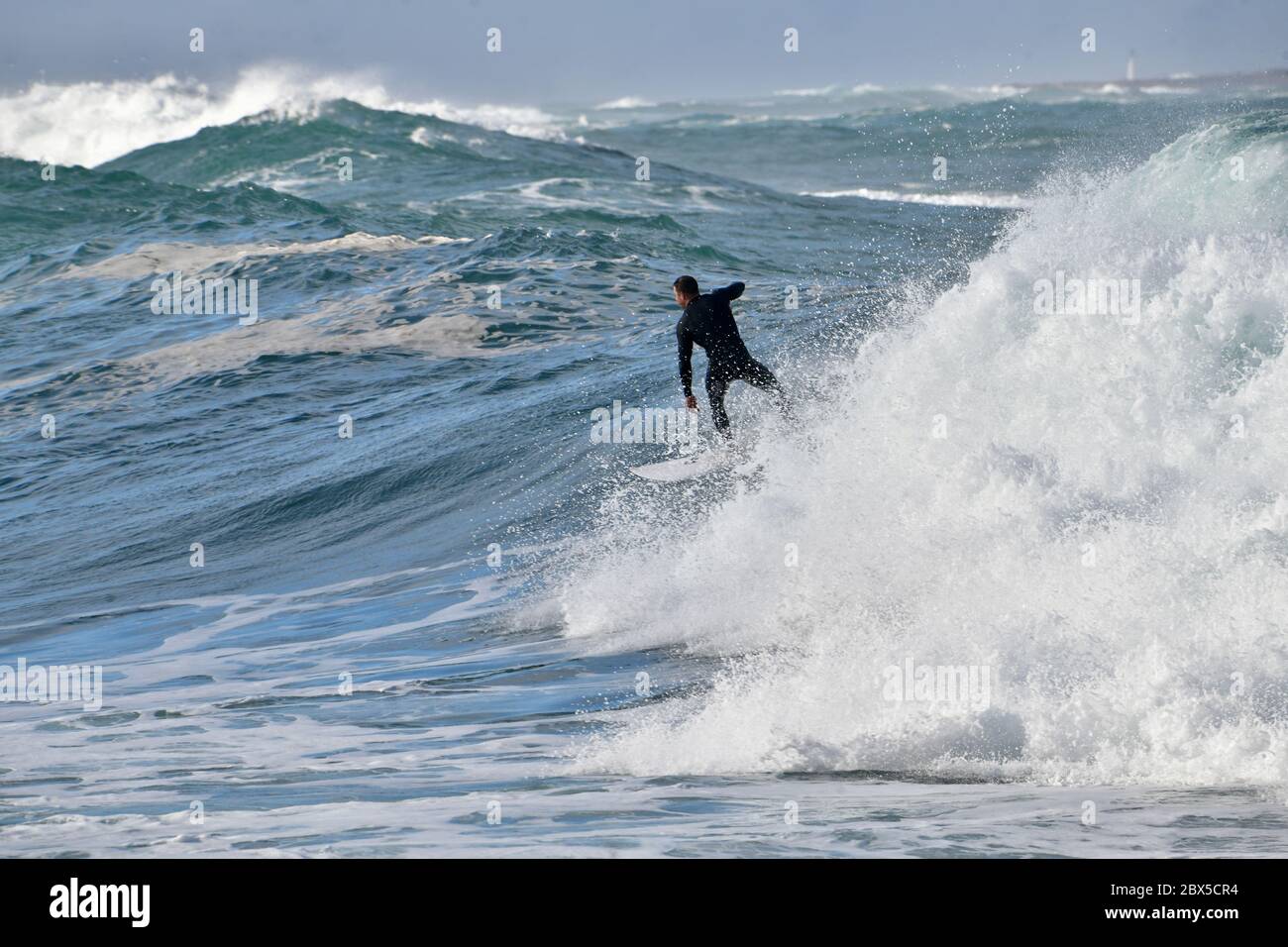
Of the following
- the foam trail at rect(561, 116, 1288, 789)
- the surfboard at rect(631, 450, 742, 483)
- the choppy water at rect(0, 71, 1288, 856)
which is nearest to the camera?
the choppy water at rect(0, 71, 1288, 856)

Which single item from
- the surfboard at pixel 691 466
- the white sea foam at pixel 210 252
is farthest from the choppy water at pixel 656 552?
the white sea foam at pixel 210 252

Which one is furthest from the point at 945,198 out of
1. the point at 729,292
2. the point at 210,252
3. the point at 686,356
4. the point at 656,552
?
the point at 656,552

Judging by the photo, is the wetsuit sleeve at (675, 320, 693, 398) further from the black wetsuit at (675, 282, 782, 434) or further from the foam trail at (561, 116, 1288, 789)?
the foam trail at (561, 116, 1288, 789)

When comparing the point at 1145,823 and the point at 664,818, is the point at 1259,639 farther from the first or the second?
the point at 664,818

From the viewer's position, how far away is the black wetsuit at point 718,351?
38.4ft

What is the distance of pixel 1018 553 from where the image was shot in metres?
8.48

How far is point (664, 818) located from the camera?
5.98 meters

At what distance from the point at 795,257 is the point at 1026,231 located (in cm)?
1172

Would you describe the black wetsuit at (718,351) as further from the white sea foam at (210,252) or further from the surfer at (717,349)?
the white sea foam at (210,252)

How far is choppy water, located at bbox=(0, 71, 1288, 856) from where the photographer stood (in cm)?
626

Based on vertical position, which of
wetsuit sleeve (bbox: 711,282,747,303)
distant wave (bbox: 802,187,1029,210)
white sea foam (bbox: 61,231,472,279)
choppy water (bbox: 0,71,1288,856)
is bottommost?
choppy water (bbox: 0,71,1288,856)

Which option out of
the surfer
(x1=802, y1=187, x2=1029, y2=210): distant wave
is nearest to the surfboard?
the surfer

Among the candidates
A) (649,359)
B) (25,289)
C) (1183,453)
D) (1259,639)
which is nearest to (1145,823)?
(1259,639)

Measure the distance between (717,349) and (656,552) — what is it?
7.23ft
